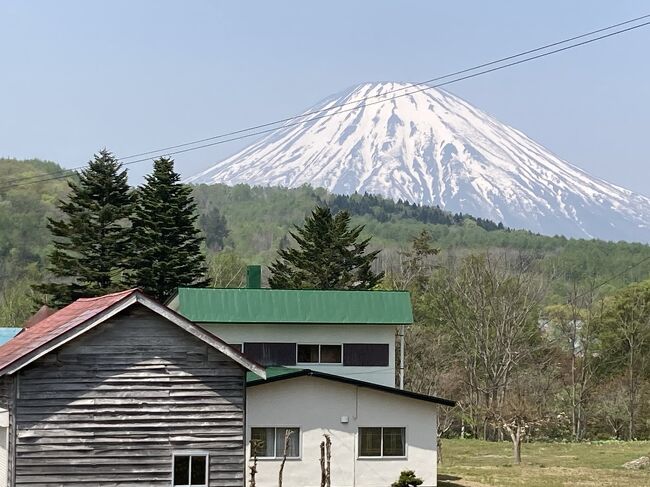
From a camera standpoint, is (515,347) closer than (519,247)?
Yes

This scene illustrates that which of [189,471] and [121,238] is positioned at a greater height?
[121,238]

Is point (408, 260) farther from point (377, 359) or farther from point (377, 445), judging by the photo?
point (377, 445)

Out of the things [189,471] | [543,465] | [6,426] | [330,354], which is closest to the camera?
[6,426]

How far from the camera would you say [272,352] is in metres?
47.1

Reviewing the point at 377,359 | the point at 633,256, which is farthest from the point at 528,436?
the point at 633,256

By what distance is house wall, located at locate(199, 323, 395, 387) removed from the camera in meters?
46.9

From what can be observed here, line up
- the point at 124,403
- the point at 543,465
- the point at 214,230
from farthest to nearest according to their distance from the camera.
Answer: the point at 214,230 < the point at 543,465 < the point at 124,403

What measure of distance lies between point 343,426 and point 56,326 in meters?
12.3

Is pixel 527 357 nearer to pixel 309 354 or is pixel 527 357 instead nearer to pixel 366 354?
pixel 366 354

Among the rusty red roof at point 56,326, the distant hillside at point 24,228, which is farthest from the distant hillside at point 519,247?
the rusty red roof at point 56,326

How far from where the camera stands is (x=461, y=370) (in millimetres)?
83688

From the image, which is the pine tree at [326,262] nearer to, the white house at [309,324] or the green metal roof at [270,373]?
the white house at [309,324]

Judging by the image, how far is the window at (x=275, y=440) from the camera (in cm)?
3712

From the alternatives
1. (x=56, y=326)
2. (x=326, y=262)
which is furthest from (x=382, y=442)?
(x=326, y=262)
